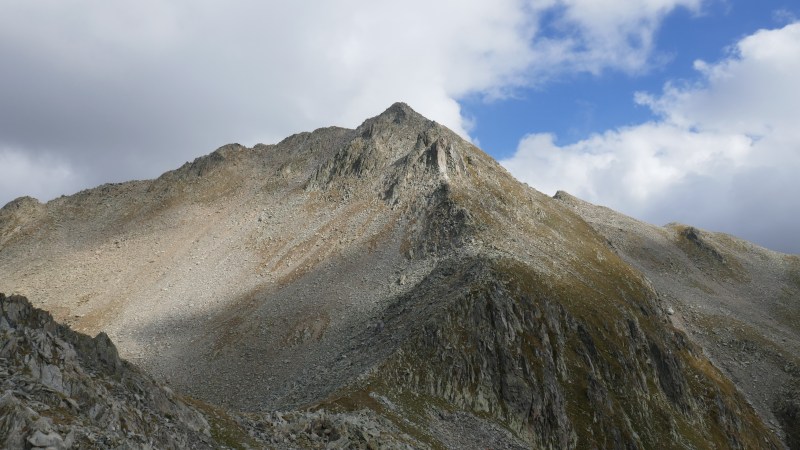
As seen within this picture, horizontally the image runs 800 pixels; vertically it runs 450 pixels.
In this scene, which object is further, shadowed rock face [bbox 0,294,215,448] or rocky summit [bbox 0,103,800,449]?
rocky summit [bbox 0,103,800,449]

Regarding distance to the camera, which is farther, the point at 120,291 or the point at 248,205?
the point at 248,205

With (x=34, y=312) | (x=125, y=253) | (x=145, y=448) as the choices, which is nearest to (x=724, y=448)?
(x=145, y=448)

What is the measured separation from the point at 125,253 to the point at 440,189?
220 ft

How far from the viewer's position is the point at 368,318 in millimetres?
68000

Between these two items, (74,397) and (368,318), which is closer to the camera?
(74,397)

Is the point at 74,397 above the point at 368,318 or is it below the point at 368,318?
below

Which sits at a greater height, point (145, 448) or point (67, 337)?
point (67, 337)

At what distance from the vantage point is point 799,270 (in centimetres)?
14475

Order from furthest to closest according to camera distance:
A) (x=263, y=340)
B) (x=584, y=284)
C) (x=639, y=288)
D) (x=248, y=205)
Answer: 1. (x=248, y=205)
2. (x=639, y=288)
3. (x=584, y=284)
4. (x=263, y=340)

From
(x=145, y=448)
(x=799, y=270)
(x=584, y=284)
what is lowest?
(x=145, y=448)

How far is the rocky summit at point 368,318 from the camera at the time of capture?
27.3 metres

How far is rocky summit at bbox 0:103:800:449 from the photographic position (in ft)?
89.7

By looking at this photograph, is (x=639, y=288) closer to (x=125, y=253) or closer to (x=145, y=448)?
(x=145, y=448)

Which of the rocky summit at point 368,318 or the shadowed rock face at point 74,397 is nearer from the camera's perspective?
the shadowed rock face at point 74,397
